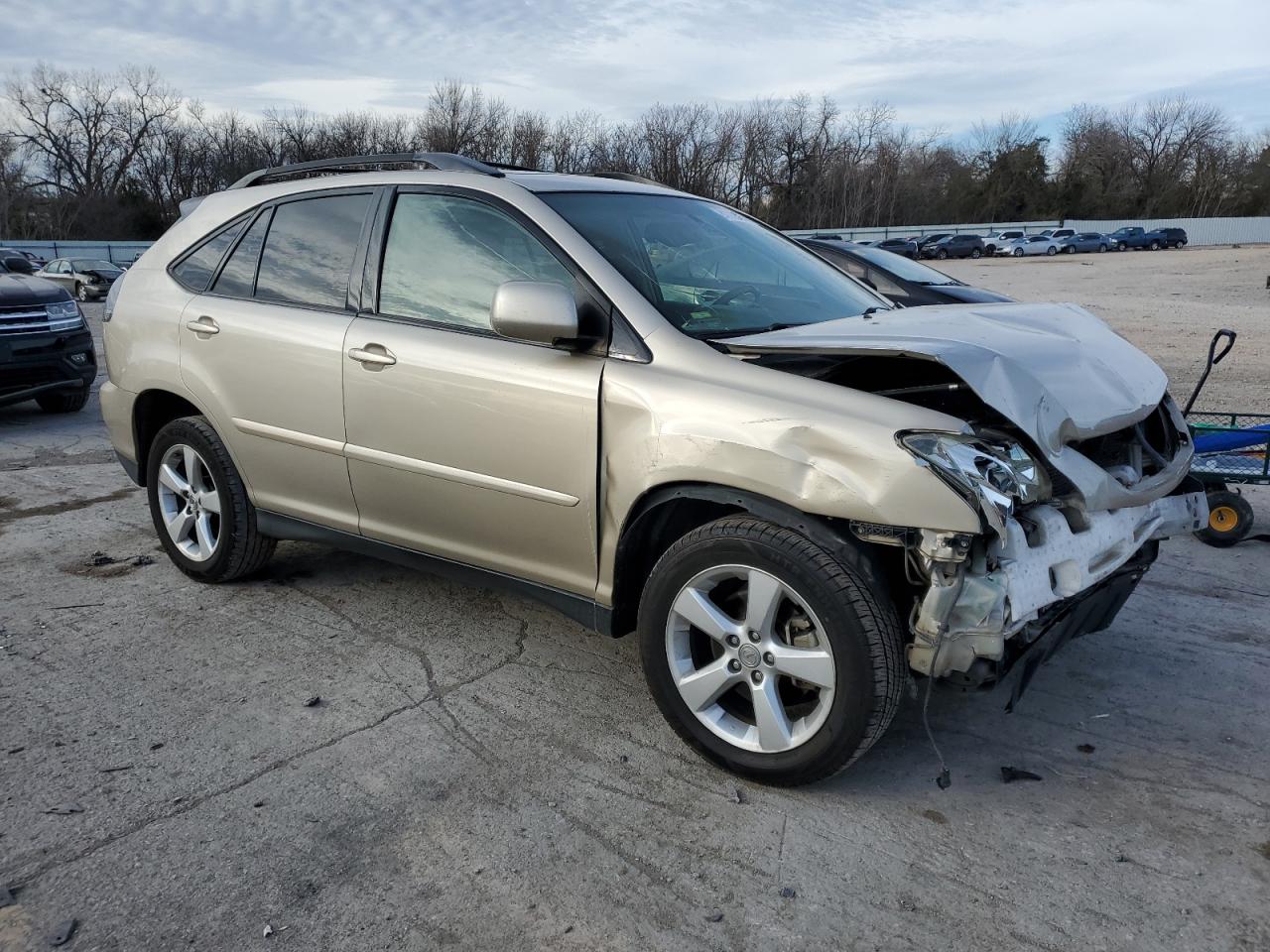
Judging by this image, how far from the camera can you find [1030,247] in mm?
59625

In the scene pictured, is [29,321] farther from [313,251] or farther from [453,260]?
[453,260]

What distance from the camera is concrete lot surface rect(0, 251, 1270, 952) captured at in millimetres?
2457

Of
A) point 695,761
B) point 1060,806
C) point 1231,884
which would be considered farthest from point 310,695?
point 1231,884

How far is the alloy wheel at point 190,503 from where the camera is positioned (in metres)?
4.58

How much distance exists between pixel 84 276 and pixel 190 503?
29.4 m

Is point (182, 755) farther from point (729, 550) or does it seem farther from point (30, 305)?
point (30, 305)

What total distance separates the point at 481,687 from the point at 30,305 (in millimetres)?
6989

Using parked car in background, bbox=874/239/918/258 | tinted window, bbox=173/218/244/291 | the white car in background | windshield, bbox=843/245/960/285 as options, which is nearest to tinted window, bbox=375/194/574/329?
tinted window, bbox=173/218/244/291

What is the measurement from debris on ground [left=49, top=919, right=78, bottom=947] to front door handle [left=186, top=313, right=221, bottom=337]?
2607 mm

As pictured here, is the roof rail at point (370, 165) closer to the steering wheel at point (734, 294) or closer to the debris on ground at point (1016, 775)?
the steering wheel at point (734, 294)

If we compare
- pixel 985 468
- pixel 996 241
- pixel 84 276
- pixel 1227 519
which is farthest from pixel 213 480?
pixel 996 241

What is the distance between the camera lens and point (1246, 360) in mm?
A: 12453

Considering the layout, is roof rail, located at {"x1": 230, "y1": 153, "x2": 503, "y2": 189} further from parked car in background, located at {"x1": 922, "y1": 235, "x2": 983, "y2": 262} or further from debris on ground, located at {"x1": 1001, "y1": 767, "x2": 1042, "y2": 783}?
parked car in background, located at {"x1": 922, "y1": 235, "x2": 983, "y2": 262}

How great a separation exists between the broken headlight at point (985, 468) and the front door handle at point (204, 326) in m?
3.11
